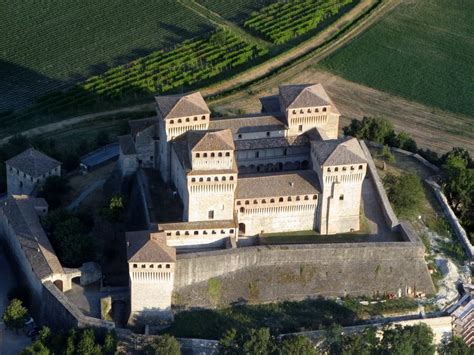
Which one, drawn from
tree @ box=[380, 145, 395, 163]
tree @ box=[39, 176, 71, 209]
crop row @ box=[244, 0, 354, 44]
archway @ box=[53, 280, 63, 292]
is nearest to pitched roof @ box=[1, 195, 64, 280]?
archway @ box=[53, 280, 63, 292]

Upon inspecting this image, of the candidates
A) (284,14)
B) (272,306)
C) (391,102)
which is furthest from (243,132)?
(284,14)

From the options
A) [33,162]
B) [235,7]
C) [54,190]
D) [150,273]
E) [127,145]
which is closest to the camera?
[150,273]

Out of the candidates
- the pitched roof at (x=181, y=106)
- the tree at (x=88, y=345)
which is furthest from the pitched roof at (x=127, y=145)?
the tree at (x=88, y=345)

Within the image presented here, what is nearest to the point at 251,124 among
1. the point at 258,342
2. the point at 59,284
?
the point at 59,284

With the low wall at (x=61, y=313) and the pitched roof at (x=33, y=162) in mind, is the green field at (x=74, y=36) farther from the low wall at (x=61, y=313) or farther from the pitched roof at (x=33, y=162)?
the low wall at (x=61, y=313)

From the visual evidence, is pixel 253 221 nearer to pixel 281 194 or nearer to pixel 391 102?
pixel 281 194

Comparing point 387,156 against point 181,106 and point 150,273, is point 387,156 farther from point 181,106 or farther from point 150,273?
point 150,273
